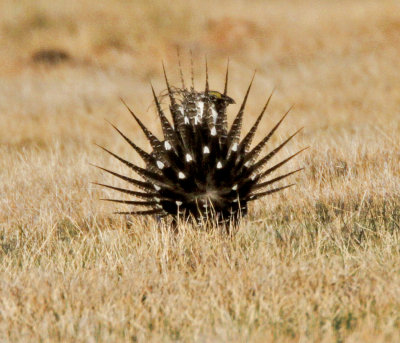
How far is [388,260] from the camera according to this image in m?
3.92

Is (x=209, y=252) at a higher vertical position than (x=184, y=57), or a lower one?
lower

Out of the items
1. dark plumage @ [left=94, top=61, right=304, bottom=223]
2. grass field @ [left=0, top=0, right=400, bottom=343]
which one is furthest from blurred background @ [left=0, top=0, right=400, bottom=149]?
dark plumage @ [left=94, top=61, right=304, bottom=223]

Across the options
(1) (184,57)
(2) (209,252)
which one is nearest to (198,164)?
(2) (209,252)

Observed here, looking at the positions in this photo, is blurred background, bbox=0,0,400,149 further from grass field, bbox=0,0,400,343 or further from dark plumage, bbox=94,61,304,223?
dark plumage, bbox=94,61,304,223

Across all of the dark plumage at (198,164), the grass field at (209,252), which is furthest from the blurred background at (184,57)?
the dark plumage at (198,164)

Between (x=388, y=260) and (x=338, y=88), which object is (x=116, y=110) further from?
(x=388, y=260)

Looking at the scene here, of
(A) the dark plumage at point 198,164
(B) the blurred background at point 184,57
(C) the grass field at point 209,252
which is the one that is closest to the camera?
(C) the grass field at point 209,252

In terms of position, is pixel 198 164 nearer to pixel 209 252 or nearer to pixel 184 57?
pixel 209 252

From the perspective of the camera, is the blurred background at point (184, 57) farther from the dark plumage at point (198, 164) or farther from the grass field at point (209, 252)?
the dark plumage at point (198, 164)

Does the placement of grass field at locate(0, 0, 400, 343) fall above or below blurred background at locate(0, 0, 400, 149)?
below

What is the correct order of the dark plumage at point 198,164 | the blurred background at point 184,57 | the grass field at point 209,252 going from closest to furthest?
the grass field at point 209,252
the dark plumage at point 198,164
the blurred background at point 184,57

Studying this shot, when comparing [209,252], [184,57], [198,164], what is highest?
[184,57]

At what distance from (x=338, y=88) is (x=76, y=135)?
5971mm

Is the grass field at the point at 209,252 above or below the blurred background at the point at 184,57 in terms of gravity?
below
